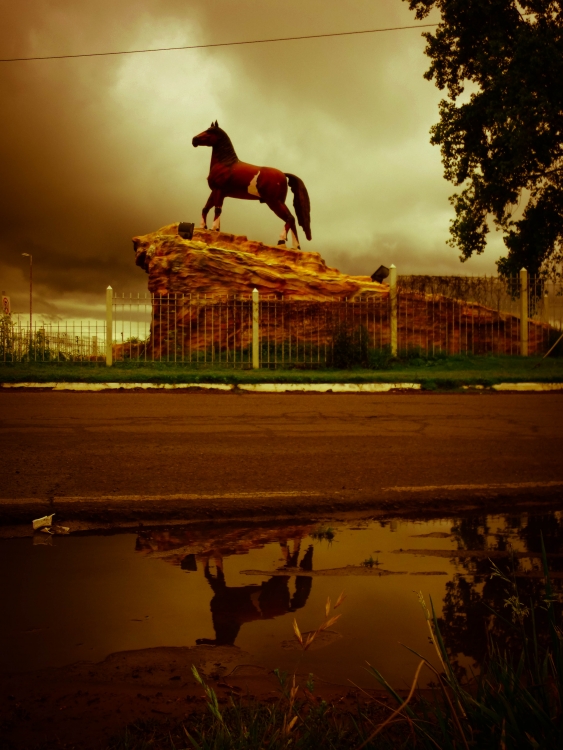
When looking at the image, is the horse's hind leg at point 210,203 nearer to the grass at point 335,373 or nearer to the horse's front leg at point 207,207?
the horse's front leg at point 207,207

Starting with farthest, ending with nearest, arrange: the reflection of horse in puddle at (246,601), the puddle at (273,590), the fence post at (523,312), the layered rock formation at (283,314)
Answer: the fence post at (523,312) → the layered rock formation at (283,314) → the reflection of horse in puddle at (246,601) → the puddle at (273,590)

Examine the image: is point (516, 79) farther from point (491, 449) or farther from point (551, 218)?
point (491, 449)

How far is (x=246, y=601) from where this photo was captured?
3371 millimetres

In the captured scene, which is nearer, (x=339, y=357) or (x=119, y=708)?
(x=119, y=708)

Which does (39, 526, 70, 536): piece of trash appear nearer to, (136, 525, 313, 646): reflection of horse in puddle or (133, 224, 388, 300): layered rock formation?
(136, 525, 313, 646): reflection of horse in puddle

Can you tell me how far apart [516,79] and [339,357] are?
1063cm

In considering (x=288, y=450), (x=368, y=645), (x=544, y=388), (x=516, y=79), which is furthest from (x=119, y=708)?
(x=516, y=79)

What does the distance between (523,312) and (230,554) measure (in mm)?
18259

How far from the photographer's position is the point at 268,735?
1.84m

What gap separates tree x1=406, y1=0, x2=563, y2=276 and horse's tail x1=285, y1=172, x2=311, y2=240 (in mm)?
5100

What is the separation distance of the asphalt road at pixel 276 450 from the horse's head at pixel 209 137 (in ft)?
45.2

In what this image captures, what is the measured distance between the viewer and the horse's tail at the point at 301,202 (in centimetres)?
2347

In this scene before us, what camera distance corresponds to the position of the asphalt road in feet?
17.2

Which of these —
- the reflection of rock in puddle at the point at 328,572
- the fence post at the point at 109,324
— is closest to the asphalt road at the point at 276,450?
the reflection of rock in puddle at the point at 328,572
